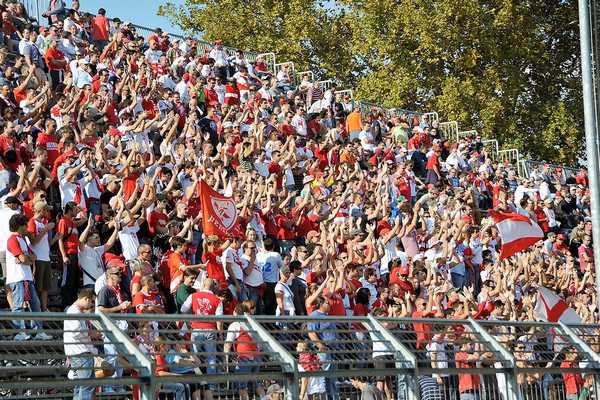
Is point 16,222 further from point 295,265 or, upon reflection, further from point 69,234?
point 295,265

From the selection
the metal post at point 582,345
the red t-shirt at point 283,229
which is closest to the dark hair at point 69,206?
the red t-shirt at point 283,229

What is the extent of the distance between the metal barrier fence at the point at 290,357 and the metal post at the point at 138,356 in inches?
0.4

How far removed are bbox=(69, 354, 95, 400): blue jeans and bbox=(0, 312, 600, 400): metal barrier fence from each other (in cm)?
2

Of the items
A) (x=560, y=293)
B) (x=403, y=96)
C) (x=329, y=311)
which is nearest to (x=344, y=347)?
(x=329, y=311)

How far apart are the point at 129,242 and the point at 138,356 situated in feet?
26.2

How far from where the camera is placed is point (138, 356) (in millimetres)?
9625

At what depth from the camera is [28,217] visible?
16031 mm

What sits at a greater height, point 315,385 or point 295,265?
point 295,265

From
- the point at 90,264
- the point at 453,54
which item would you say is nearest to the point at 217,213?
the point at 90,264

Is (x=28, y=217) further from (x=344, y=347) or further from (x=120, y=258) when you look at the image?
(x=344, y=347)

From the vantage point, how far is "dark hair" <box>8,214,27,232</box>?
1491cm

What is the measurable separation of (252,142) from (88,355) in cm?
1495

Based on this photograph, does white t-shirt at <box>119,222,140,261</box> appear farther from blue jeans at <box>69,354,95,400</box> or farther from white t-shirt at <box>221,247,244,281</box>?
blue jeans at <box>69,354,95,400</box>

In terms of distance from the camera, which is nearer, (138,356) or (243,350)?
(138,356)
